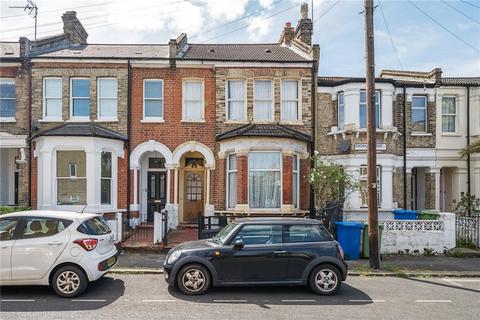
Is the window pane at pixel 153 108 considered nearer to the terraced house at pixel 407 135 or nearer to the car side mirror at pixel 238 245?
the terraced house at pixel 407 135

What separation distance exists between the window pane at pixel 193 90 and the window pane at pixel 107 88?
9.40ft

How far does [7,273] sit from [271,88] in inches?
441

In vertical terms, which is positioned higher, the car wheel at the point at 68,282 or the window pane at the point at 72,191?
the window pane at the point at 72,191

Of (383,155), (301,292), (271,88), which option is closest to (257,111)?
(271,88)

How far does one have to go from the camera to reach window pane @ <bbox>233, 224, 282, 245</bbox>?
7.46 m

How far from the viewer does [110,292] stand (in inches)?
288

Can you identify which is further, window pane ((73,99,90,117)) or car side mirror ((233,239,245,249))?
window pane ((73,99,90,117))

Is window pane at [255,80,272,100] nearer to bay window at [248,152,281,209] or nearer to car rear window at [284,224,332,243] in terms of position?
bay window at [248,152,281,209]

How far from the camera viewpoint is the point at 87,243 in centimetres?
704

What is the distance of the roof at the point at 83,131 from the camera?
13.5 m

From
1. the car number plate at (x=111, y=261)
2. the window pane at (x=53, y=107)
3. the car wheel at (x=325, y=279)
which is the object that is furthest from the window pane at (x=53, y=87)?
the car wheel at (x=325, y=279)

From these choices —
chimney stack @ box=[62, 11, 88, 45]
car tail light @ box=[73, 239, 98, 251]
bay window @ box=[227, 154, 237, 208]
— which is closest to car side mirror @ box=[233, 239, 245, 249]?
car tail light @ box=[73, 239, 98, 251]

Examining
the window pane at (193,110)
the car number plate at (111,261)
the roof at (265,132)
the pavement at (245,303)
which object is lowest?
the pavement at (245,303)

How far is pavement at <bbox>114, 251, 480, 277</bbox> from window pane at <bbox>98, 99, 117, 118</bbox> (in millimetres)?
6367
